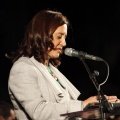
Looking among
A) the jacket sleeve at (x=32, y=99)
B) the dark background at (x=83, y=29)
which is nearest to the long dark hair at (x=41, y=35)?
the jacket sleeve at (x=32, y=99)

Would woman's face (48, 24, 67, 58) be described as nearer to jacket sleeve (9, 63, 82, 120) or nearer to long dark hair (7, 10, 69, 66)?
long dark hair (7, 10, 69, 66)

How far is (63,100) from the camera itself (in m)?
2.25

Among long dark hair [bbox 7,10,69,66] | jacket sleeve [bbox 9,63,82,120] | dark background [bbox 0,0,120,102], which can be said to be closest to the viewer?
jacket sleeve [bbox 9,63,82,120]

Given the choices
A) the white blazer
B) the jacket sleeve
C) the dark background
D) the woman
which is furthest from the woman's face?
the dark background

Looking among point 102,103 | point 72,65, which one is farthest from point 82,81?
point 102,103

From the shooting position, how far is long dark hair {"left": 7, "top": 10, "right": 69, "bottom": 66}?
230 centimetres

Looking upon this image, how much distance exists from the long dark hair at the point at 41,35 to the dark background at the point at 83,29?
66.8 inches

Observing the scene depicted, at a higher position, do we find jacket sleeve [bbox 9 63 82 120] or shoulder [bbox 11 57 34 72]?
shoulder [bbox 11 57 34 72]

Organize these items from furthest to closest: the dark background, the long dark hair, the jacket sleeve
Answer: the dark background < the long dark hair < the jacket sleeve

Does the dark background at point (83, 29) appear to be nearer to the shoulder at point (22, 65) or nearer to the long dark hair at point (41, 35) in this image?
the long dark hair at point (41, 35)

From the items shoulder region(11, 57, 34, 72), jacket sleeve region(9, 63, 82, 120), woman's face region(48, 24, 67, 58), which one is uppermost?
woman's face region(48, 24, 67, 58)

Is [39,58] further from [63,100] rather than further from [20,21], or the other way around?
[20,21]

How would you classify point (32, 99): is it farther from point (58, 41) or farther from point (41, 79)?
Result: point (58, 41)

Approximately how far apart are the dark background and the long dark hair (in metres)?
1.70
